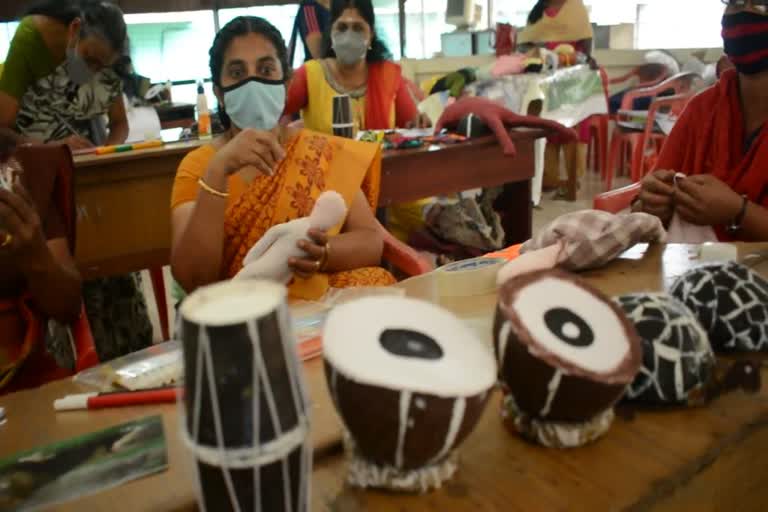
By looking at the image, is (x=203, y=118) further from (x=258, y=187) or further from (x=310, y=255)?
(x=310, y=255)

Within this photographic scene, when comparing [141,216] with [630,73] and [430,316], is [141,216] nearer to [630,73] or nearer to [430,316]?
[430,316]

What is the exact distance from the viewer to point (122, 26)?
90.5 inches

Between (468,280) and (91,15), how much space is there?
5.76ft

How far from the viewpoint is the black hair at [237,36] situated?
143cm

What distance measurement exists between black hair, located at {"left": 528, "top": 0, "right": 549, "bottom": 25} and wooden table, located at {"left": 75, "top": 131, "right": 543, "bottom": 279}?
307cm

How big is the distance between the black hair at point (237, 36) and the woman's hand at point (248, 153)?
221mm

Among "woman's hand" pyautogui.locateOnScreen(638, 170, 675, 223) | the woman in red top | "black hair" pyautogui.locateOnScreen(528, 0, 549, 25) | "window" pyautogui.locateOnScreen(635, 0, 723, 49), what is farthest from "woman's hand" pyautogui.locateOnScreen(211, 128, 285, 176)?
"window" pyautogui.locateOnScreen(635, 0, 723, 49)

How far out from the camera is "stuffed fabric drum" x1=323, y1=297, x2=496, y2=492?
49cm

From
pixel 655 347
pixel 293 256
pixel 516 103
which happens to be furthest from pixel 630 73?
pixel 655 347

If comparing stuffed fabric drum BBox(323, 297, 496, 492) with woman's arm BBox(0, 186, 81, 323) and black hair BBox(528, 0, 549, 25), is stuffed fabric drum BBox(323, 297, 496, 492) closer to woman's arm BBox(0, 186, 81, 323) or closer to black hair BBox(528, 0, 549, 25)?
woman's arm BBox(0, 186, 81, 323)

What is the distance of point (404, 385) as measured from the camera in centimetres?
48

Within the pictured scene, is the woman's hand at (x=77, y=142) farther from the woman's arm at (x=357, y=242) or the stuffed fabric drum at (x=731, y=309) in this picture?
the stuffed fabric drum at (x=731, y=309)

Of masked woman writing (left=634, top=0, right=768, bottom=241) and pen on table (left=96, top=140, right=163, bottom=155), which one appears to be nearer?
masked woman writing (left=634, top=0, right=768, bottom=241)

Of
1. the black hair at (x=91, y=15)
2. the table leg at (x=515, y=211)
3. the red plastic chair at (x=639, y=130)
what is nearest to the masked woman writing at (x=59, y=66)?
the black hair at (x=91, y=15)
